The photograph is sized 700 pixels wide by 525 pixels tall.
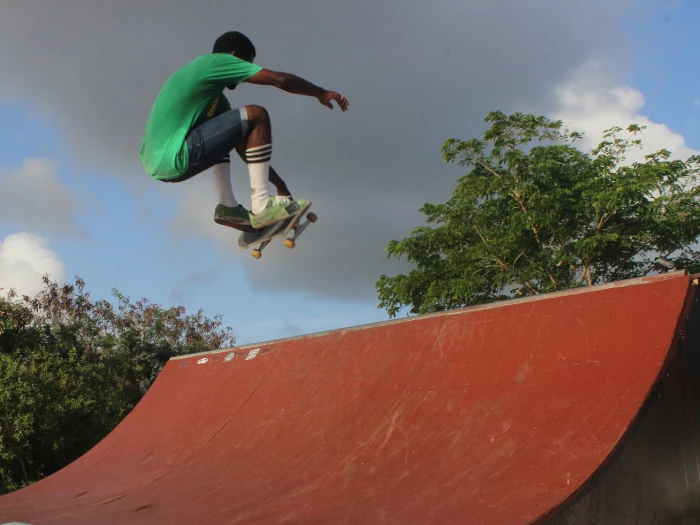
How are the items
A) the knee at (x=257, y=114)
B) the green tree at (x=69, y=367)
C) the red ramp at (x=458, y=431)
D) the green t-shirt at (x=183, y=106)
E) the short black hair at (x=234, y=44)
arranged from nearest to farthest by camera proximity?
the green t-shirt at (x=183, y=106) → the short black hair at (x=234, y=44) → the knee at (x=257, y=114) → the red ramp at (x=458, y=431) → the green tree at (x=69, y=367)

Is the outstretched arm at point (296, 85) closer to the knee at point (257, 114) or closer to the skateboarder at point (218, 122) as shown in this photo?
the skateboarder at point (218, 122)

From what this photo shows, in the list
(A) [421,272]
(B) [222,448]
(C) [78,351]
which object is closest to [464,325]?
(B) [222,448]

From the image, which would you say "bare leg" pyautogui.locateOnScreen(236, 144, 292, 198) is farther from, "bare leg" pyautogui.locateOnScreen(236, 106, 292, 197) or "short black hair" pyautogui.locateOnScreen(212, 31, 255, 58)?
"short black hair" pyautogui.locateOnScreen(212, 31, 255, 58)

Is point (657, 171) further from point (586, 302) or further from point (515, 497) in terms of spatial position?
point (515, 497)

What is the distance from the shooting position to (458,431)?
404 centimetres

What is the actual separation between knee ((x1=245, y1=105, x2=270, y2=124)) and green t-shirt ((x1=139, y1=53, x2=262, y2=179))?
114 millimetres

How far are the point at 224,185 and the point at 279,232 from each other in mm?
303

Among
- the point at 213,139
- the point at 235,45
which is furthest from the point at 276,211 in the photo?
the point at 235,45

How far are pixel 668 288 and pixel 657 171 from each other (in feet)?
30.7

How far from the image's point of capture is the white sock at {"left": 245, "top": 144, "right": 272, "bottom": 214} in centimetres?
247

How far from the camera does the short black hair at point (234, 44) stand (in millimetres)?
2279

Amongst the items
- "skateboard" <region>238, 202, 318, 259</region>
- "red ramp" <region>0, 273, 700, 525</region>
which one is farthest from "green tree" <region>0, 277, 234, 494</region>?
"skateboard" <region>238, 202, 318, 259</region>

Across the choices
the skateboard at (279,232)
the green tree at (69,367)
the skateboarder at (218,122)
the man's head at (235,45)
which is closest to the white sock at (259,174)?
the skateboarder at (218,122)

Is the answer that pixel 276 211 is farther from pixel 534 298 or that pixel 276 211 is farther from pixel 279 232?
pixel 534 298
